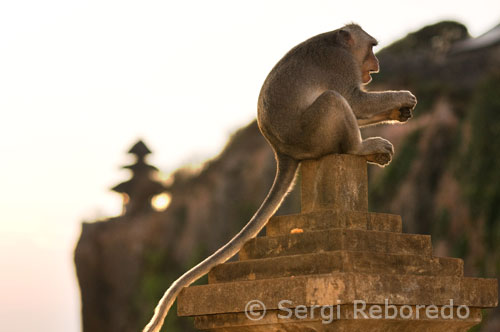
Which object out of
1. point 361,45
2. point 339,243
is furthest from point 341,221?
point 361,45

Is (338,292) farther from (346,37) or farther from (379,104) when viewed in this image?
(346,37)

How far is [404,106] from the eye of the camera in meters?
6.20

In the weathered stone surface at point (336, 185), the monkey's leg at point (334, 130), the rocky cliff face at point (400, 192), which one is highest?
the rocky cliff face at point (400, 192)

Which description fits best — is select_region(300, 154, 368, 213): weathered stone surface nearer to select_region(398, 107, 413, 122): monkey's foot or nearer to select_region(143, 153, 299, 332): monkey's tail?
select_region(143, 153, 299, 332): monkey's tail

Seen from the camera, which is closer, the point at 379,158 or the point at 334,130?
the point at 334,130

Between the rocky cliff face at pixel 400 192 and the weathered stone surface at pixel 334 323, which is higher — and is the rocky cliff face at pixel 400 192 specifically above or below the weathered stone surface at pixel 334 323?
above

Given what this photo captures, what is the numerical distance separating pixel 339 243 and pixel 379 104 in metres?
1.13

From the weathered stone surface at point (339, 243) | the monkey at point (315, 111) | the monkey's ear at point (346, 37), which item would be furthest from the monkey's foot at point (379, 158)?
the monkey's ear at point (346, 37)

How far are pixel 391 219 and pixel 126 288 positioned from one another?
24.6 meters

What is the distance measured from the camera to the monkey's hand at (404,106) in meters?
6.16

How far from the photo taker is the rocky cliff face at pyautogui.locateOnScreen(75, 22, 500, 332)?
1847cm

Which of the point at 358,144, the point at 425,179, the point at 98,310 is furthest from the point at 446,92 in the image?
the point at 358,144

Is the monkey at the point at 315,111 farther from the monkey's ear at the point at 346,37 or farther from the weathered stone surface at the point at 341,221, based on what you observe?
the weathered stone surface at the point at 341,221

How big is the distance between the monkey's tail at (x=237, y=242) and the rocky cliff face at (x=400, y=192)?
425 inches
